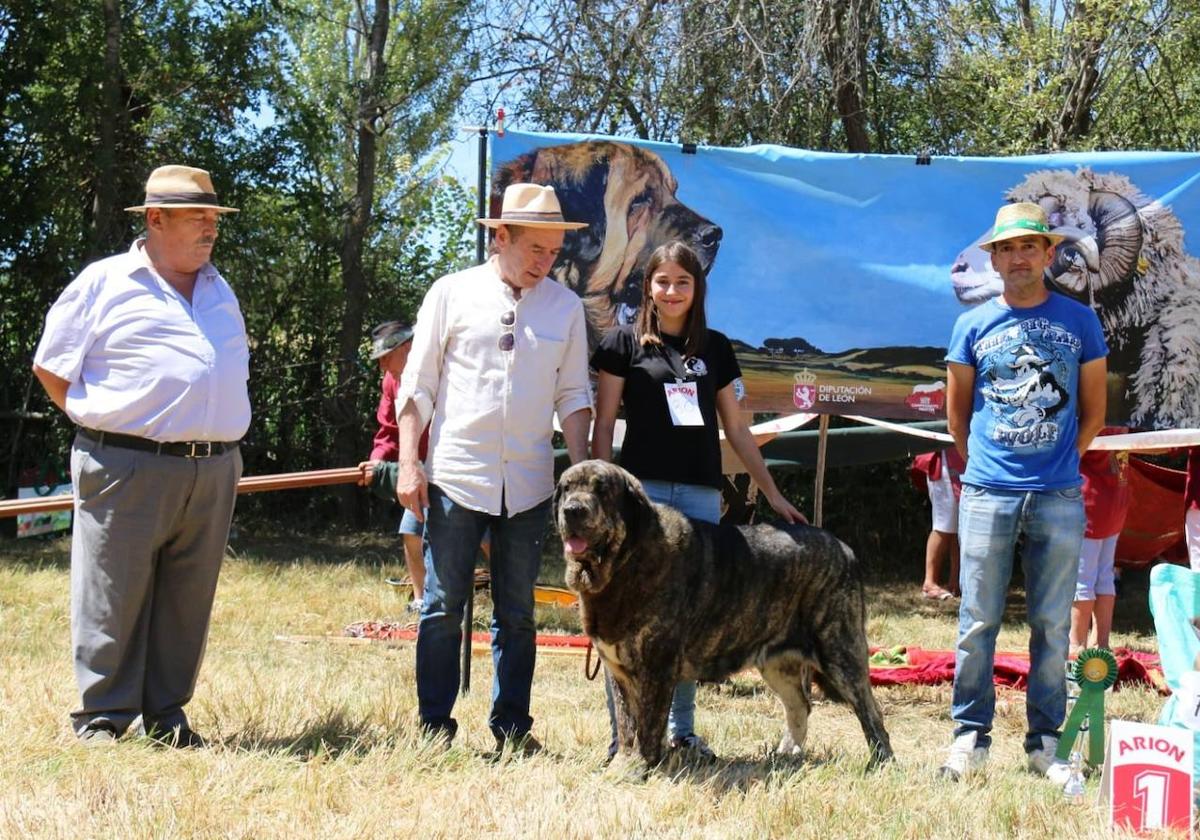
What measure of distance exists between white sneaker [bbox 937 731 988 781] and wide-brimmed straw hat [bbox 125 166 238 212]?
329 centimetres

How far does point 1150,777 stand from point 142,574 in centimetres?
337

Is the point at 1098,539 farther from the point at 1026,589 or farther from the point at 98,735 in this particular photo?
the point at 98,735

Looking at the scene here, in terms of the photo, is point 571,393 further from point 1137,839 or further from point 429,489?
point 1137,839

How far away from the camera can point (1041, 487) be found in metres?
4.59

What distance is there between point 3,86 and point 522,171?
23.3 feet

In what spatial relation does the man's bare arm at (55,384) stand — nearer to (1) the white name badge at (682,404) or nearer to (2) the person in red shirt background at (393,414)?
(1) the white name badge at (682,404)

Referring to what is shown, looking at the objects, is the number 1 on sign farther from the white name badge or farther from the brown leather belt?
the brown leather belt

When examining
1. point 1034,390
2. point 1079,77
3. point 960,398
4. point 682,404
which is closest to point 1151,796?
point 1034,390

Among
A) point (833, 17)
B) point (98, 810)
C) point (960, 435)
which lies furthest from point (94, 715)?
point (833, 17)

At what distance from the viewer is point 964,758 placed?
4.68 metres

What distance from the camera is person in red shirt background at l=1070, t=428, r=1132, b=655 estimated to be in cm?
687

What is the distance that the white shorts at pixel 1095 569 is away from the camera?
6844 mm

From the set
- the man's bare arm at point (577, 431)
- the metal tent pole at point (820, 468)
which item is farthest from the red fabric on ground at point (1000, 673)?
the man's bare arm at point (577, 431)

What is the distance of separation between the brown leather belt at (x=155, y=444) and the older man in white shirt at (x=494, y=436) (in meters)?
0.69
